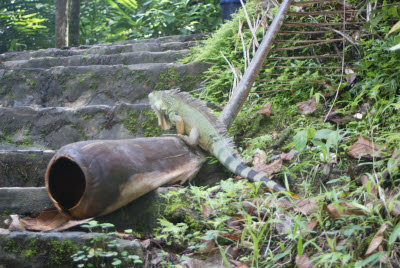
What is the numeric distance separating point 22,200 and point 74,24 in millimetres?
7260

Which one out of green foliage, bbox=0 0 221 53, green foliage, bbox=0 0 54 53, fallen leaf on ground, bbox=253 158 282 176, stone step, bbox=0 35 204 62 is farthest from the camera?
green foliage, bbox=0 0 54 53

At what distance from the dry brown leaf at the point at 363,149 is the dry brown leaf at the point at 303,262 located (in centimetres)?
81

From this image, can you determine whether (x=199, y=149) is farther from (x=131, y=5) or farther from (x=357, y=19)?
(x=131, y=5)

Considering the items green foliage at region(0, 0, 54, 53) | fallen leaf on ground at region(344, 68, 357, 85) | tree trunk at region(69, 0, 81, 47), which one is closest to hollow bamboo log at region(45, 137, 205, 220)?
fallen leaf on ground at region(344, 68, 357, 85)

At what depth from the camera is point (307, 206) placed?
2.21 meters

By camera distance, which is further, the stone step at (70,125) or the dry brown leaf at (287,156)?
the stone step at (70,125)

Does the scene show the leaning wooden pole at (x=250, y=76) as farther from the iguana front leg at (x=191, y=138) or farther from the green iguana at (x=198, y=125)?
the iguana front leg at (x=191, y=138)

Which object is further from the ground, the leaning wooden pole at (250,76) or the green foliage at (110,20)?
the leaning wooden pole at (250,76)

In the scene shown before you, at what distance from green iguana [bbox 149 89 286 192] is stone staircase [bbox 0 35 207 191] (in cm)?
20

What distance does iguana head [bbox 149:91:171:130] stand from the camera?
12.1ft

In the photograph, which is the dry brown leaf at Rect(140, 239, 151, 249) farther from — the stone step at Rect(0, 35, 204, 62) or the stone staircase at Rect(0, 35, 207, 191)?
the stone step at Rect(0, 35, 204, 62)

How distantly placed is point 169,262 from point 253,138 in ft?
5.44

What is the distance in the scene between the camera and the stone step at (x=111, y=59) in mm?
5316

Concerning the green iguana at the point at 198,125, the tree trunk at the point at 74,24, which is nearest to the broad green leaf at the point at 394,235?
the green iguana at the point at 198,125
